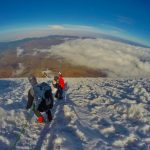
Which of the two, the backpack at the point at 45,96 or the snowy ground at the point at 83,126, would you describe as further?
the backpack at the point at 45,96

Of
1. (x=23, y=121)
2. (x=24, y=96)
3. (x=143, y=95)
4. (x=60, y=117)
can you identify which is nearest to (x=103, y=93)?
(x=143, y=95)

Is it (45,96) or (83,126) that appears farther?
(83,126)

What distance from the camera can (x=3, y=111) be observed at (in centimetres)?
1223

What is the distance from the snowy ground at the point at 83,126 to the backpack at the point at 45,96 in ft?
2.76

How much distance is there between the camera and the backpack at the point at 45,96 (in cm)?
1096

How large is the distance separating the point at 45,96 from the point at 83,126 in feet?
7.40

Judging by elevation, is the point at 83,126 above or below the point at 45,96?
below

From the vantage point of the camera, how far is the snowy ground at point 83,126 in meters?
9.60

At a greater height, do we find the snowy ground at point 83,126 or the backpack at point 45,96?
the backpack at point 45,96

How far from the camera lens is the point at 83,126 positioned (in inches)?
468

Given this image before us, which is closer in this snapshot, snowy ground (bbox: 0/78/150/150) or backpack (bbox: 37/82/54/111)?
snowy ground (bbox: 0/78/150/150)

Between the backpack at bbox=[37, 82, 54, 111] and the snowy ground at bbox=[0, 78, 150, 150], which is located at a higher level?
the backpack at bbox=[37, 82, 54, 111]

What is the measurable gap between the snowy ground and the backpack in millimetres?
840

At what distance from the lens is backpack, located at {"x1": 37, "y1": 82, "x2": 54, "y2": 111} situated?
36.0 ft
